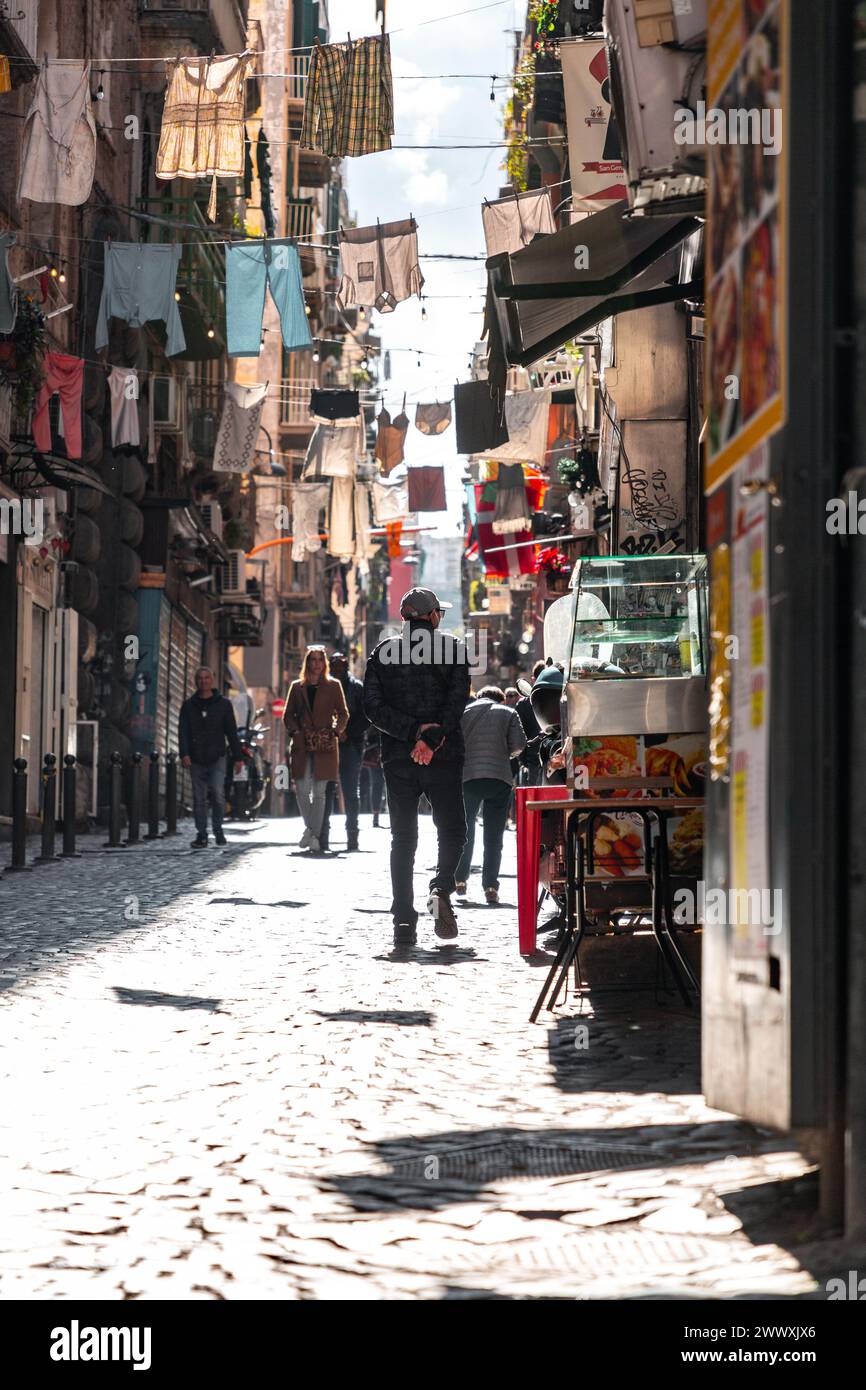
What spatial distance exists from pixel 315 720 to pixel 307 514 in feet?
93.2

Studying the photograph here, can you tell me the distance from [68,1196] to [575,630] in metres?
5.30

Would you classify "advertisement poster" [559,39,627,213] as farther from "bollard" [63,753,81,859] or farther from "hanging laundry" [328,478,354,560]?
"hanging laundry" [328,478,354,560]

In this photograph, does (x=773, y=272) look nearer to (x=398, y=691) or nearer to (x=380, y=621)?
(x=398, y=691)

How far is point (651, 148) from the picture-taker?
748cm

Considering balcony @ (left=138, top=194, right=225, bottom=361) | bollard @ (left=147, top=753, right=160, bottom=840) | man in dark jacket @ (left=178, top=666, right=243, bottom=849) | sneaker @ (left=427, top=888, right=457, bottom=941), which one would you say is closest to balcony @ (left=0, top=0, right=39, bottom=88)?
balcony @ (left=138, top=194, right=225, bottom=361)

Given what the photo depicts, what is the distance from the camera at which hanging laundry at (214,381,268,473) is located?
34.2 meters

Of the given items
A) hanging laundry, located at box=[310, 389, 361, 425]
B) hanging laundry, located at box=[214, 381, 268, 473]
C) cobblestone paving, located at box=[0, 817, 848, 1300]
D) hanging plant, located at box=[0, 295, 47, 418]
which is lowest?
cobblestone paving, located at box=[0, 817, 848, 1300]

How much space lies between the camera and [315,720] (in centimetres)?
1917

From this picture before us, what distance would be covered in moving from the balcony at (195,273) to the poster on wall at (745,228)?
22.5m

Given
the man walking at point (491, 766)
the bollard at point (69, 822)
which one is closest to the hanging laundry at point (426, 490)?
the bollard at point (69, 822)

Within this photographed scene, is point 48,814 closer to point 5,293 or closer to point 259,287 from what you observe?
point 5,293

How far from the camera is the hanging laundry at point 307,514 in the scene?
4644 centimetres

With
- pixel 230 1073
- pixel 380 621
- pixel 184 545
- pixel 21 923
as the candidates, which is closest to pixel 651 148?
pixel 230 1073

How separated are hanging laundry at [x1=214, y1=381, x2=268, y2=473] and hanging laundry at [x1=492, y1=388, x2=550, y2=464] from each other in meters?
5.34
